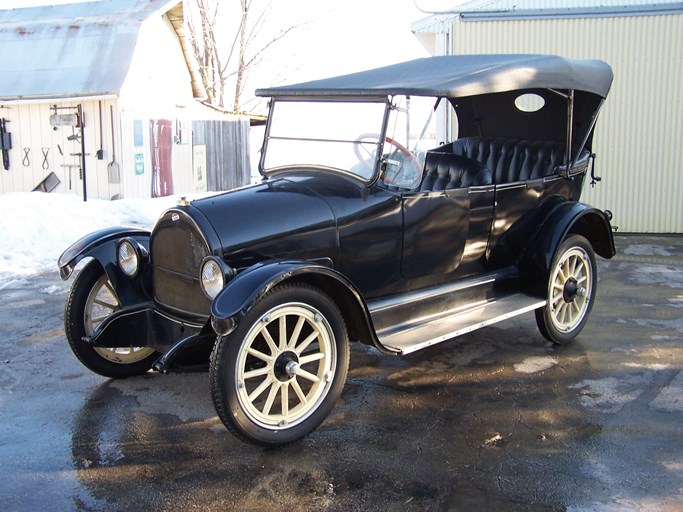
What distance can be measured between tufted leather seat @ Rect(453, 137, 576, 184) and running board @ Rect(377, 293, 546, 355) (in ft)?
3.81

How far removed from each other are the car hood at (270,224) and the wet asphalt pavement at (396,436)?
99cm

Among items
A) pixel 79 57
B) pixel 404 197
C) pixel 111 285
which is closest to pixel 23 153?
pixel 79 57

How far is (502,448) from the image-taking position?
4.10 m

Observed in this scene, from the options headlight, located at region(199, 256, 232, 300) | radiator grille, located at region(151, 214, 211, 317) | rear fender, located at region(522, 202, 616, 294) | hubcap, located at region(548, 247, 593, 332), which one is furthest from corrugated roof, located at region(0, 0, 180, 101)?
headlight, located at region(199, 256, 232, 300)

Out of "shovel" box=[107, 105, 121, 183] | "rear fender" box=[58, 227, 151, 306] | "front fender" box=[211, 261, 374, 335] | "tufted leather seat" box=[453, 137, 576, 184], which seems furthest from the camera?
"shovel" box=[107, 105, 121, 183]

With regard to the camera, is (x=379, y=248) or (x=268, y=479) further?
(x=379, y=248)

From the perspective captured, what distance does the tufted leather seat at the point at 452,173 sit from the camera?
571 centimetres

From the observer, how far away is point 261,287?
3840 millimetres

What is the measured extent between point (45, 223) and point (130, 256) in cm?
646

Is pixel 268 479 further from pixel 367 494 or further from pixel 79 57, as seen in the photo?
pixel 79 57

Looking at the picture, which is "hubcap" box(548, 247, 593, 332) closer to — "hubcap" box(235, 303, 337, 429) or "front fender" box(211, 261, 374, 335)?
"front fender" box(211, 261, 374, 335)

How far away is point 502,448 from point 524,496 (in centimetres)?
53

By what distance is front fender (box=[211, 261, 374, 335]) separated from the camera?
3.76 meters

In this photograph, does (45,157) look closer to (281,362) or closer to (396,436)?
(281,362)
